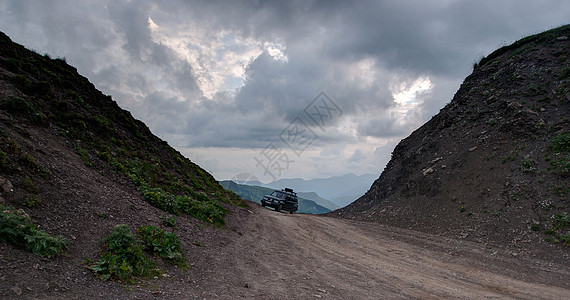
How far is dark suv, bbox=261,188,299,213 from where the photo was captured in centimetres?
2477

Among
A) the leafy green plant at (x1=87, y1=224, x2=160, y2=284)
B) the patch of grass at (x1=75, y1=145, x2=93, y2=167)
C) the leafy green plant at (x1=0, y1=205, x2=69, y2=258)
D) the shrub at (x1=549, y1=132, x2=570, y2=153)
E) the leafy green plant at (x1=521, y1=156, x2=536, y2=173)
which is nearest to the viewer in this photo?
the leafy green plant at (x1=0, y1=205, x2=69, y2=258)

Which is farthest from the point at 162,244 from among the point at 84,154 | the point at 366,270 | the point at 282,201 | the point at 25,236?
the point at 282,201

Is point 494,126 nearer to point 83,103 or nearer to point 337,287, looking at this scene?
point 337,287

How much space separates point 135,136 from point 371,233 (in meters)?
16.0

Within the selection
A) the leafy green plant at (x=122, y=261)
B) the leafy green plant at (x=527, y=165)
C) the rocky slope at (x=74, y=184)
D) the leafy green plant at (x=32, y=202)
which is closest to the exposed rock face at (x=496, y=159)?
the leafy green plant at (x=527, y=165)

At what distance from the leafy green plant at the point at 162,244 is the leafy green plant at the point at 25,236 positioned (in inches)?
78.3

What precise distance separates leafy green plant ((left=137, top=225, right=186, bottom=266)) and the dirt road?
3.30 ft

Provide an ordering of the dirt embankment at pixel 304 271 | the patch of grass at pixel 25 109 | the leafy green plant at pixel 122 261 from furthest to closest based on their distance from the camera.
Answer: the patch of grass at pixel 25 109 → the leafy green plant at pixel 122 261 → the dirt embankment at pixel 304 271

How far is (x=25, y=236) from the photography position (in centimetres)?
527

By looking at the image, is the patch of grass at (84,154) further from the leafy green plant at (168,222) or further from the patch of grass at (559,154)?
the patch of grass at (559,154)

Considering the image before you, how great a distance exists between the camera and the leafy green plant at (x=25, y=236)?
5.17 metres

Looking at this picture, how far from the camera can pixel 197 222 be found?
1141 centimetres

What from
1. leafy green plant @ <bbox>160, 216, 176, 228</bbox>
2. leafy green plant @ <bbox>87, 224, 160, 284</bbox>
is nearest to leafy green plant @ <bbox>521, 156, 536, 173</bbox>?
leafy green plant @ <bbox>160, 216, 176, 228</bbox>

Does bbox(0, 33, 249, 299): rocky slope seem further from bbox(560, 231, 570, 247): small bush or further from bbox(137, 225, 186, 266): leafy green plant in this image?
bbox(560, 231, 570, 247): small bush
